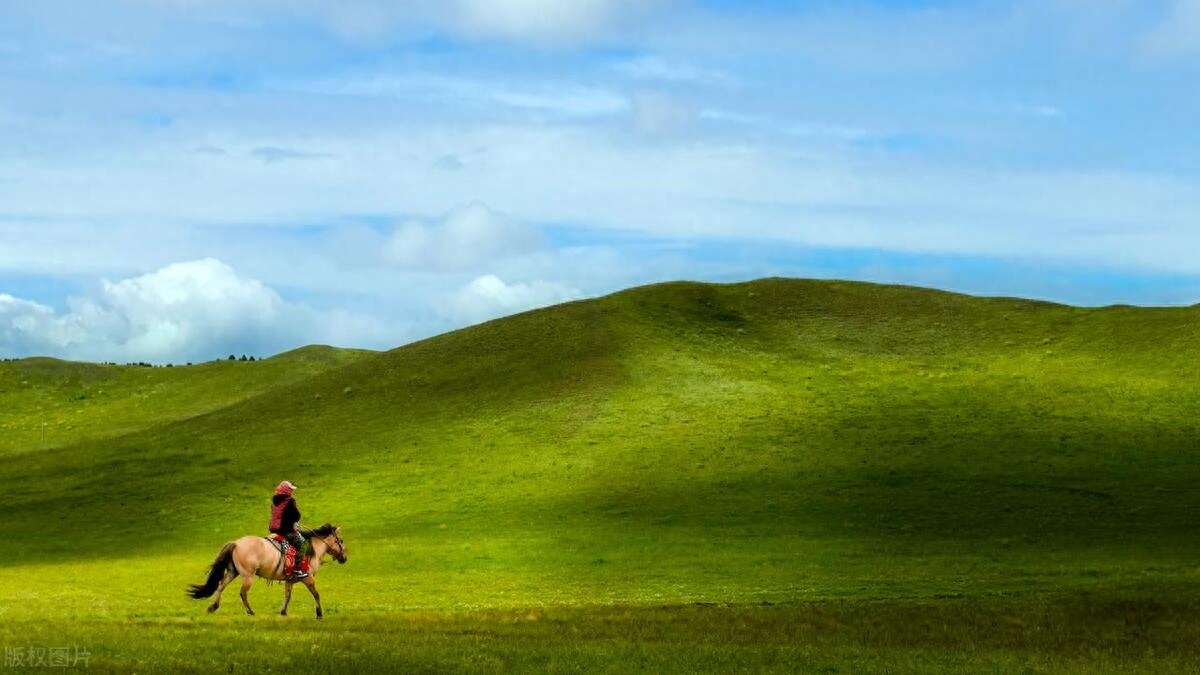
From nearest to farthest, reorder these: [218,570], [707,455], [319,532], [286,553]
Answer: [218,570], [286,553], [319,532], [707,455]

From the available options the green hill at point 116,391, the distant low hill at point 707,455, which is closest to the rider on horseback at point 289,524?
the distant low hill at point 707,455

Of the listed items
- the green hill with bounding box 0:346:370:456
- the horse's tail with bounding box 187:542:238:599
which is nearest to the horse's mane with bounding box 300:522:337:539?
the horse's tail with bounding box 187:542:238:599

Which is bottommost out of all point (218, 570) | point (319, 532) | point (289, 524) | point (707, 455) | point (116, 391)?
point (218, 570)

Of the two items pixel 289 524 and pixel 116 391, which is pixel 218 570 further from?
pixel 116 391

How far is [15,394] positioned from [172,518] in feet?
241

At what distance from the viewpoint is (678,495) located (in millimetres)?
66688

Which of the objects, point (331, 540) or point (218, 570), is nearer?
point (218, 570)

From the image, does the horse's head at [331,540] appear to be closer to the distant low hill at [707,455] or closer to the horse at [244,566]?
the horse at [244,566]

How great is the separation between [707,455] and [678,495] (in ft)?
25.5

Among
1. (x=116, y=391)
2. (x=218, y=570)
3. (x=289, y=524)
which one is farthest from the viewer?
(x=116, y=391)

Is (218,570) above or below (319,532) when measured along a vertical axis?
below

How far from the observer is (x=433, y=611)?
131 ft

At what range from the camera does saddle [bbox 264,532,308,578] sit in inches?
1351

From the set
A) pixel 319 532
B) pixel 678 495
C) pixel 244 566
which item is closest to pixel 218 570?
pixel 244 566
